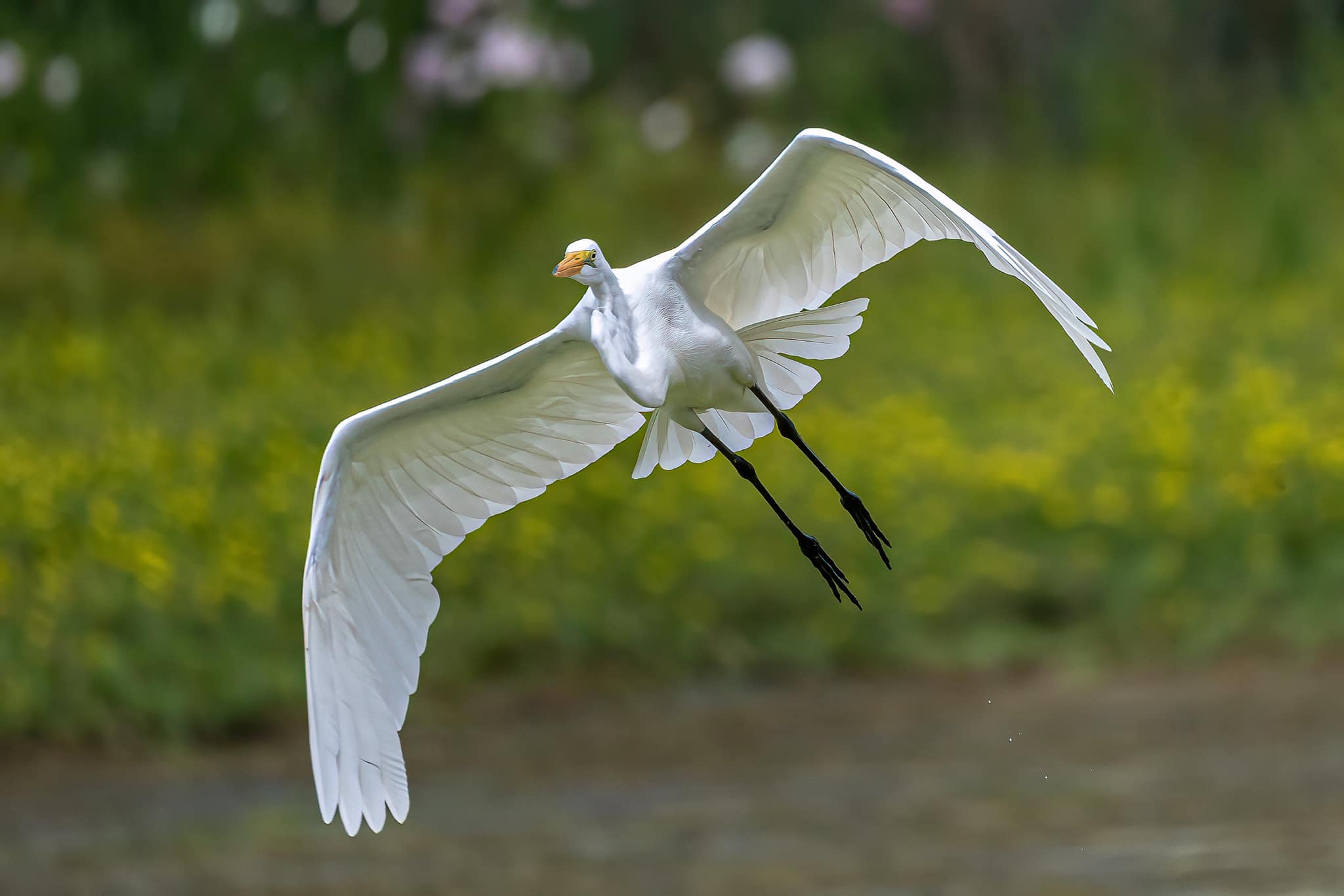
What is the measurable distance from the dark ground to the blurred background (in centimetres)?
2

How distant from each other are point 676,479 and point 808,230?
3.41 metres

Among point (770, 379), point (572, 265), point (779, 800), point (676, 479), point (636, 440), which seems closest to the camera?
point (572, 265)

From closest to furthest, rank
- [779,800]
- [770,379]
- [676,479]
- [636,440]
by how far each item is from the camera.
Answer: [770,379]
[779,800]
[676,479]
[636,440]

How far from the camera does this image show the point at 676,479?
7.05 meters

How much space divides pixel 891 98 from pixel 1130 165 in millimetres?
1308

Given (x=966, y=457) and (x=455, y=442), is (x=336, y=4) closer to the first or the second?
(x=966, y=457)

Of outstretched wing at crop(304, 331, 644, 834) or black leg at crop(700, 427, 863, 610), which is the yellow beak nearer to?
outstretched wing at crop(304, 331, 644, 834)

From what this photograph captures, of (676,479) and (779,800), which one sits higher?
(676,479)

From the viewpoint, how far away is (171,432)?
7449 mm

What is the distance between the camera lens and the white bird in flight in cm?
356

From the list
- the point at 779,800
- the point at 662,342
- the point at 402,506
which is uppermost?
the point at 662,342

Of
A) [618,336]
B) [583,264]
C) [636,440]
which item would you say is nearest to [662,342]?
[618,336]

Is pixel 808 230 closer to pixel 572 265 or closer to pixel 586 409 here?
pixel 572 265

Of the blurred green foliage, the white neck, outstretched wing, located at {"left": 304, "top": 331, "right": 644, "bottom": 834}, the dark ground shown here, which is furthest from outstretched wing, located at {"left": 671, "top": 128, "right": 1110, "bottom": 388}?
the blurred green foliage
